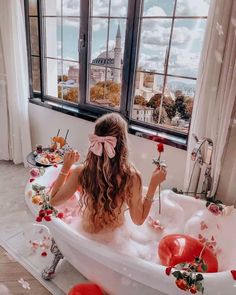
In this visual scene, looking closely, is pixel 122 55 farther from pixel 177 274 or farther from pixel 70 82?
pixel 177 274

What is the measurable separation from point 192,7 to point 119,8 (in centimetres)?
62

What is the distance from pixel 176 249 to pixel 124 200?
0.36 meters

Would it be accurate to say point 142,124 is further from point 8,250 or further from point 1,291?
point 1,291

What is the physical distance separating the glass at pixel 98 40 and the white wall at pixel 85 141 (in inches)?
23.0

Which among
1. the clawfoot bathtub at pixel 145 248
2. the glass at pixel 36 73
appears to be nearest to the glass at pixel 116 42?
the glass at pixel 36 73

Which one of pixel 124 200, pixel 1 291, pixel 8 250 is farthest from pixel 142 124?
pixel 1 291

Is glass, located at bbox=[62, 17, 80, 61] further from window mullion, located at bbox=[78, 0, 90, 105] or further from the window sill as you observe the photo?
the window sill

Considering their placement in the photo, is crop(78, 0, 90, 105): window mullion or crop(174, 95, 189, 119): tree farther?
crop(78, 0, 90, 105): window mullion

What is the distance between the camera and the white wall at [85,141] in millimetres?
2016

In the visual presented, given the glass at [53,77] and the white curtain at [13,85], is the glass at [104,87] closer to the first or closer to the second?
the glass at [53,77]

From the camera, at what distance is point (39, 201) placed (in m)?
1.50

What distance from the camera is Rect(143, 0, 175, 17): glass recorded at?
1.91 meters

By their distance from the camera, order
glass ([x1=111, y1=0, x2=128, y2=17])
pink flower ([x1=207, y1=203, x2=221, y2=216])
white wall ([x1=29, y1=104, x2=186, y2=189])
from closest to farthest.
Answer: pink flower ([x1=207, y1=203, x2=221, y2=216])
white wall ([x1=29, y1=104, x2=186, y2=189])
glass ([x1=111, y1=0, x2=128, y2=17])

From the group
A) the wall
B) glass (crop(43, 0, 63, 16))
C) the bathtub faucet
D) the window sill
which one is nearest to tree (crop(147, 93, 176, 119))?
the window sill
